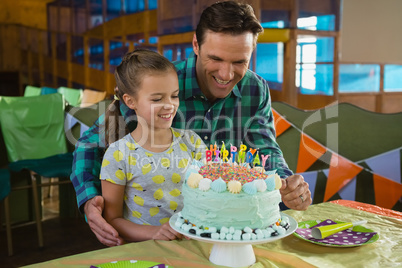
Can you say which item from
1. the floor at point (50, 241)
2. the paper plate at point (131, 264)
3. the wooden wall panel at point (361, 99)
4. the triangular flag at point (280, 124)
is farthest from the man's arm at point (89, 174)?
the wooden wall panel at point (361, 99)

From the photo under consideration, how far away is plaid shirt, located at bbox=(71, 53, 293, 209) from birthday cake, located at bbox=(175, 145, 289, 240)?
1.90 feet

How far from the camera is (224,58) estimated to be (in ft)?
5.30

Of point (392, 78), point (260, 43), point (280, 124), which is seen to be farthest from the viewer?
point (392, 78)

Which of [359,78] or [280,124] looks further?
[359,78]

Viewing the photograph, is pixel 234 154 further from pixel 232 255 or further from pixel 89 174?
pixel 89 174

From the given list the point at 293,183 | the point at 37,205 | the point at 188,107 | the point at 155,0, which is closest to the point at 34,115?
the point at 37,205

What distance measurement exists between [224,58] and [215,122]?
0.33 metres

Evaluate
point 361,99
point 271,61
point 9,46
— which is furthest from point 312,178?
point 9,46

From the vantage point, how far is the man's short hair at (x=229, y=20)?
5.22 feet

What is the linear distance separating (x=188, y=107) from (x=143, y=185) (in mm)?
494

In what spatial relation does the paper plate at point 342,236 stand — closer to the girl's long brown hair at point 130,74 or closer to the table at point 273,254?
the table at point 273,254

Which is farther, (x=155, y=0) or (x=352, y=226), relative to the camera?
(x=155, y=0)

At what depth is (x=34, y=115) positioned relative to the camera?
3732 mm

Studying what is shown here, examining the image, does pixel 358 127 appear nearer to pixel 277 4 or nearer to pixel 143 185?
pixel 143 185
